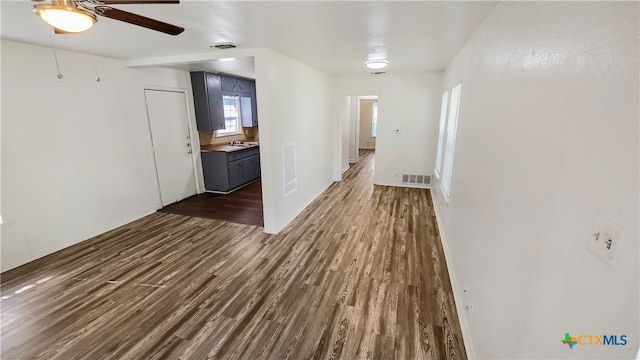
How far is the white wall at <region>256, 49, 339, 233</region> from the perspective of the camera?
331cm

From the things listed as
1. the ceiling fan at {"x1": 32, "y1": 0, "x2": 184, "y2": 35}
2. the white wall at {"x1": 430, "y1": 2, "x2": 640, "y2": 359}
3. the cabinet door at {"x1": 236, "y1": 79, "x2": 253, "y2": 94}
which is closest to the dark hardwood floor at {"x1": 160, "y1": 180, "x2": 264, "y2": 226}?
the cabinet door at {"x1": 236, "y1": 79, "x2": 253, "y2": 94}

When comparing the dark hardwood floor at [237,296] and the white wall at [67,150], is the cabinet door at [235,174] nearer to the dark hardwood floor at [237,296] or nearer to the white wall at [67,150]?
the white wall at [67,150]

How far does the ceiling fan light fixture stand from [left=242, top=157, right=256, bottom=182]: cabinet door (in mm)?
4455

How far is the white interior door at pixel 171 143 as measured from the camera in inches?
173

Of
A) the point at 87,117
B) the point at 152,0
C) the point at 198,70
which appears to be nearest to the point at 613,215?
the point at 152,0

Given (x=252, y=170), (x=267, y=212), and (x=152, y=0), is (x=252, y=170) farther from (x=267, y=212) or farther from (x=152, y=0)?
(x=152, y=0)

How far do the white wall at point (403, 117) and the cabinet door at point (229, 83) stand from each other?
2205mm

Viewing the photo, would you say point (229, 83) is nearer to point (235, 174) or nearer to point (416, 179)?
point (235, 174)

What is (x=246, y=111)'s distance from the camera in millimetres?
6289

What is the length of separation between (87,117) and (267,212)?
265 cm

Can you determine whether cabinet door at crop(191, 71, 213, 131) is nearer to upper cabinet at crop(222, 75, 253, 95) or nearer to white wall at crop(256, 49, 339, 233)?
upper cabinet at crop(222, 75, 253, 95)

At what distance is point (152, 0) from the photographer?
4.36 ft

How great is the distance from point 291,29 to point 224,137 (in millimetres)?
4169

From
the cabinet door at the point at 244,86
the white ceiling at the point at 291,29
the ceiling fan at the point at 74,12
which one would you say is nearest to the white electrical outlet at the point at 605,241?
the white ceiling at the point at 291,29
